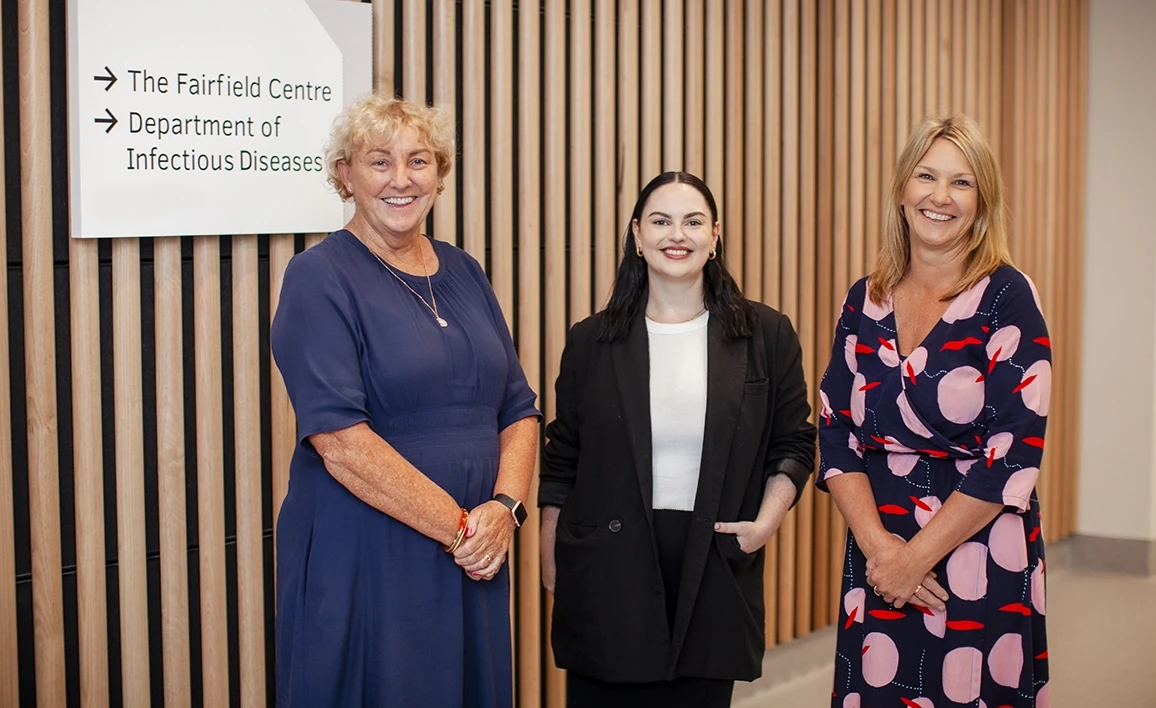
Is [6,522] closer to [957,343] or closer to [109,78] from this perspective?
[109,78]

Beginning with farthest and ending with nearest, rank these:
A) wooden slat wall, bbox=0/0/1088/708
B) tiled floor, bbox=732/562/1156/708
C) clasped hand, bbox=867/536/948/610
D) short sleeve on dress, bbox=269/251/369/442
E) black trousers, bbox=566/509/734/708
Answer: tiled floor, bbox=732/562/1156/708, wooden slat wall, bbox=0/0/1088/708, black trousers, bbox=566/509/734/708, clasped hand, bbox=867/536/948/610, short sleeve on dress, bbox=269/251/369/442

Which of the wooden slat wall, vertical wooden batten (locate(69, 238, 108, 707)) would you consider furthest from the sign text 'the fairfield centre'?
vertical wooden batten (locate(69, 238, 108, 707))

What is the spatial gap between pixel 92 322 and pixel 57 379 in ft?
0.54

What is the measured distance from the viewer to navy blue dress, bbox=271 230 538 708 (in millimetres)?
2486

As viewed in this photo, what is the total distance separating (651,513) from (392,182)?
37.7 inches

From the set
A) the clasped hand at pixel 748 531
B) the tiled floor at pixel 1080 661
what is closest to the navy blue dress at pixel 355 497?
the clasped hand at pixel 748 531

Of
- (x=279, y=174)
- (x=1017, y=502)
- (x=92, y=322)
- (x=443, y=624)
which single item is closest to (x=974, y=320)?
(x=1017, y=502)

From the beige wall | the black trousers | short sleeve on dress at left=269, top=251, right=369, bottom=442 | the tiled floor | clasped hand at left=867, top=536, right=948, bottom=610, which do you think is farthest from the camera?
the beige wall

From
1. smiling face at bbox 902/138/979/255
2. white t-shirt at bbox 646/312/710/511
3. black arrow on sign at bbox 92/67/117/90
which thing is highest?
black arrow on sign at bbox 92/67/117/90

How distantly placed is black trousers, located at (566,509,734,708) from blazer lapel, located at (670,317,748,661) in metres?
0.04

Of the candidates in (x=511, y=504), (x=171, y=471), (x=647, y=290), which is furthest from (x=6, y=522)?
(x=647, y=290)

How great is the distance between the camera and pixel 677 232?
111 inches

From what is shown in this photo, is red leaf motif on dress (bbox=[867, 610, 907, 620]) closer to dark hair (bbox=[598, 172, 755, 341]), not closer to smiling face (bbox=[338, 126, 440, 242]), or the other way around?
dark hair (bbox=[598, 172, 755, 341])

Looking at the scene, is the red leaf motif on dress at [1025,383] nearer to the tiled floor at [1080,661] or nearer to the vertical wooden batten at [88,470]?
the vertical wooden batten at [88,470]
